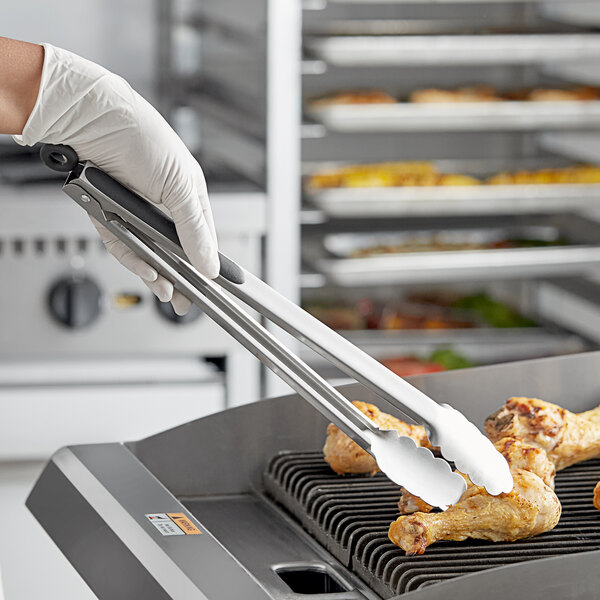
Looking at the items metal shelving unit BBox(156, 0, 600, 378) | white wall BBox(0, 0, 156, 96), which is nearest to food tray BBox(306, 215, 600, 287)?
metal shelving unit BBox(156, 0, 600, 378)

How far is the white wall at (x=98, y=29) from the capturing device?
2697 millimetres

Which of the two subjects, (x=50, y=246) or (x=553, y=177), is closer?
(x=50, y=246)

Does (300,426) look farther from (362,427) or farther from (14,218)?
(14,218)

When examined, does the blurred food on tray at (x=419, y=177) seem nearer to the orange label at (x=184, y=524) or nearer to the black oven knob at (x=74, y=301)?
the black oven knob at (x=74, y=301)

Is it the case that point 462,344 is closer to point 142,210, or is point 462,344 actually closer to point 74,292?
point 74,292

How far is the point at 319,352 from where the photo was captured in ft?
3.09

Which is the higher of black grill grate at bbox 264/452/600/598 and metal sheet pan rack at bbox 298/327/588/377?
black grill grate at bbox 264/452/600/598

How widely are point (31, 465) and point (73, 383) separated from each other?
0.70ft

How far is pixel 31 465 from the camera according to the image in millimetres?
2318

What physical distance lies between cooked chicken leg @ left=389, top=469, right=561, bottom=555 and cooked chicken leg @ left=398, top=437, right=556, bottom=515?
5cm

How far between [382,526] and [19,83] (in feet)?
1.91

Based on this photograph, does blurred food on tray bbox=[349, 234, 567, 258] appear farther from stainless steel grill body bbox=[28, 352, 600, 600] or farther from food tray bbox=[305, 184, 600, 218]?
stainless steel grill body bbox=[28, 352, 600, 600]

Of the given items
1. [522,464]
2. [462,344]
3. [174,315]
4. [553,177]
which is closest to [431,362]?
[462,344]

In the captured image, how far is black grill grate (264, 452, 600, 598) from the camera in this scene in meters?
0.99
